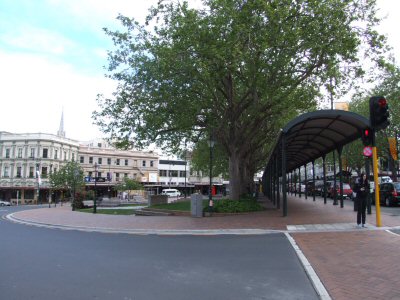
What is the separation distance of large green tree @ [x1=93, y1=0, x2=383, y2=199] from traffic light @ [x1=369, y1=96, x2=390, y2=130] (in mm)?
4742

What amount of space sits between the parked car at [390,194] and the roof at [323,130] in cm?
457

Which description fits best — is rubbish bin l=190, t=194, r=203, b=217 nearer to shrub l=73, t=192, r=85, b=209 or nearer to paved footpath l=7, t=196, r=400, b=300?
paved footpath l=7, t=196, r=400, b=300

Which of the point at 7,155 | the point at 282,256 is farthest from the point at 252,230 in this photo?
the point at 7,155

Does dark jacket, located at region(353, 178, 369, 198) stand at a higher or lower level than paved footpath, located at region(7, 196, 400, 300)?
higher

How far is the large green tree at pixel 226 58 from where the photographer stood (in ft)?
53.1

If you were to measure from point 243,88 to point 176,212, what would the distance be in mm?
9229

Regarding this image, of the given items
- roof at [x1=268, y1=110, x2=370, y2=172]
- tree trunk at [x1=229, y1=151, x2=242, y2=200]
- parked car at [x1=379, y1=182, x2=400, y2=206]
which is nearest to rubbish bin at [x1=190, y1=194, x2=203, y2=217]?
tree trunk at [x1=229, y1=151, x2=242, y2=200]

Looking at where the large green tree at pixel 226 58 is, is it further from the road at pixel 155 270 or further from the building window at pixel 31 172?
the building window at pixel 31 172

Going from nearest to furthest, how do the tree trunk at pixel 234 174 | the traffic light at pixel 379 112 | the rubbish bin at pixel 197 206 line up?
the traffic light at pixel 379 112, the rubbish bin at pixel 197 206, the tree trunk at pixel 234 174

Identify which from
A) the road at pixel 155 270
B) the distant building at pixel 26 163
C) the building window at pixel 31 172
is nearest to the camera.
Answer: the road at pixel 155 270

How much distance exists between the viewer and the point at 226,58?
16.2 metres

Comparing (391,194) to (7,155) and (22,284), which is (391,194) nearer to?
(22,284)

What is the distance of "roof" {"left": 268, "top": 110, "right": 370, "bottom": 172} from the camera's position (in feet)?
52.4

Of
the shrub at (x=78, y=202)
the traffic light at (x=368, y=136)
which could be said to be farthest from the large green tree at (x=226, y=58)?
the shrub at (x=78, y=202)
